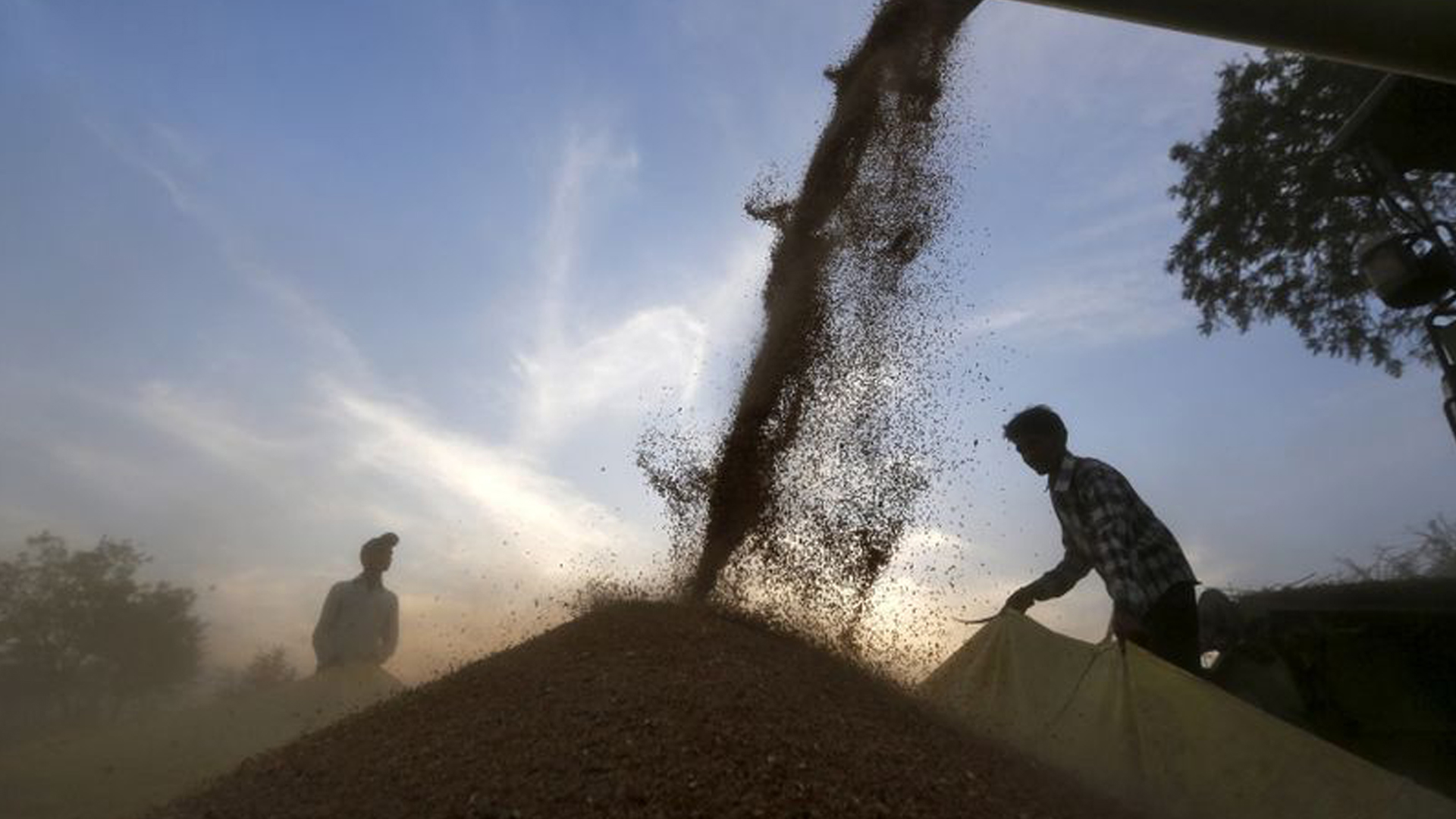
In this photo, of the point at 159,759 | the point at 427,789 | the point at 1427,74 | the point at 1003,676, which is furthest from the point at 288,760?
the point at 1427,74

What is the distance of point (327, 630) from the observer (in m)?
6.50

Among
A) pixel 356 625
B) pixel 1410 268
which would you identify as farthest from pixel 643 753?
pixel 356 625

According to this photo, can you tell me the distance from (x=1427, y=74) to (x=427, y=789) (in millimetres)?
3572

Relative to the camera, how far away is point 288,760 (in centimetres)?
297

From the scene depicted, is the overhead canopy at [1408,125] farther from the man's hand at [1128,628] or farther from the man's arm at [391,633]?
the man's arm at [391,633]

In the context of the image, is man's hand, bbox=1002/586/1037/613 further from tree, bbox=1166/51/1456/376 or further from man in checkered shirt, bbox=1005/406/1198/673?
tree, bbox=1166/51/1456/376

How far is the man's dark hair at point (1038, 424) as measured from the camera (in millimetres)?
5141

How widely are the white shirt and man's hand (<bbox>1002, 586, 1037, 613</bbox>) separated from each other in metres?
4.50

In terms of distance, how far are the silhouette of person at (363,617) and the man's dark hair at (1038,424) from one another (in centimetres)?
483

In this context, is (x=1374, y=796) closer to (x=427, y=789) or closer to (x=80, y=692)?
(x=427, y=789)

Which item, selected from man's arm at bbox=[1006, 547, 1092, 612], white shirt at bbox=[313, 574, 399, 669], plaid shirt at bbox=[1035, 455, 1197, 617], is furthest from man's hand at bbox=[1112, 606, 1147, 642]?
white shirt at bbox=[313, 574, 399, 669]

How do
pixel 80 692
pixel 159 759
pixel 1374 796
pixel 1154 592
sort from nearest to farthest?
pixel 1374 796
pixel 159 759
pixel 1154 592
pixel 80 692

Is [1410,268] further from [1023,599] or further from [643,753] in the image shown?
[643,753]

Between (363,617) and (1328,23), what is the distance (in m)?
6.70
